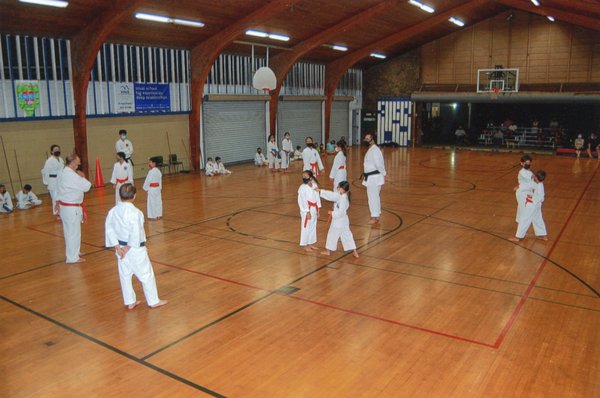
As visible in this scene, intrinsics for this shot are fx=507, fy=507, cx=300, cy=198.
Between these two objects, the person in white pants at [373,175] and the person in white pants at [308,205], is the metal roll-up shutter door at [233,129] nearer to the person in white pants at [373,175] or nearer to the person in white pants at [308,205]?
the person in white pants at [373,175]

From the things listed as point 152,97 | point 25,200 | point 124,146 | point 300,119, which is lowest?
point 25,200

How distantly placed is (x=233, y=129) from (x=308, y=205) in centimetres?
1562

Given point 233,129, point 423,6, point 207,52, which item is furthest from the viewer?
point 233,129

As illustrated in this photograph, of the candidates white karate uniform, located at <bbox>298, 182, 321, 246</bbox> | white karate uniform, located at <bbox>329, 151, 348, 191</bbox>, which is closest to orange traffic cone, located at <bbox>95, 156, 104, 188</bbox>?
white karate uniform, located at <bbox>329, 151, 348, 191</bbox>

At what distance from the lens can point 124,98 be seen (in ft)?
63.1

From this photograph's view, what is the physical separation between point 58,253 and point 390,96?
27627 mm

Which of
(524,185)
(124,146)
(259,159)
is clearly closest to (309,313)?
(524,185)

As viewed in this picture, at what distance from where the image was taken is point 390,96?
3409 centimetres

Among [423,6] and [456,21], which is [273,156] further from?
[456,21]

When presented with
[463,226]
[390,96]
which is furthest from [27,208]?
[390,96]

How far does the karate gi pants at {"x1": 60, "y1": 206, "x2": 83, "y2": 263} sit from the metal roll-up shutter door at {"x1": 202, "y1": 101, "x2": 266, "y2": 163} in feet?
45.9

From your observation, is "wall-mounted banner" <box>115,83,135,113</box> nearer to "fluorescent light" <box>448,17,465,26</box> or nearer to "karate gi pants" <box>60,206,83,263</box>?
"karate gi pants" <box>60,206,83,263</box>

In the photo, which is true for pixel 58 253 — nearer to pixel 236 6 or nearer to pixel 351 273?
pixel 351 273

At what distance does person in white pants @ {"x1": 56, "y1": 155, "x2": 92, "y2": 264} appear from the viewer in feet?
29.5
